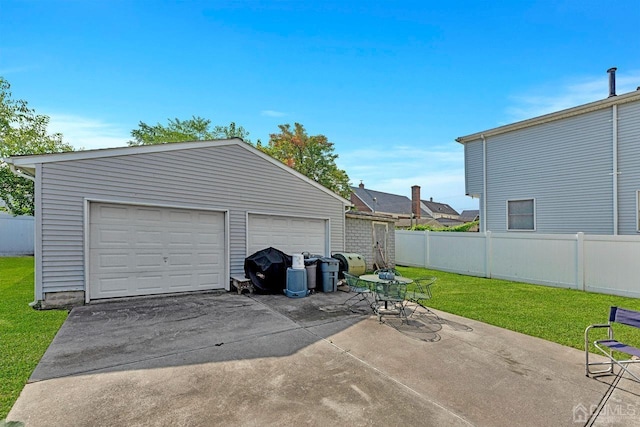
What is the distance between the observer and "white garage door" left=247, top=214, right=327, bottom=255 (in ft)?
29.8

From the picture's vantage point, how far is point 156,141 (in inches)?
984

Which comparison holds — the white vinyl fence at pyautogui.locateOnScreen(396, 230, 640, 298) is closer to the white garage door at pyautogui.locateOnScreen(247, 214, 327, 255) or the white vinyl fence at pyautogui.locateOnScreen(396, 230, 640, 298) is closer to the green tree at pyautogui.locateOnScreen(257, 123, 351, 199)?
the white garage door at pyautogui.locateOnScreen(247, 214, 327, 255)

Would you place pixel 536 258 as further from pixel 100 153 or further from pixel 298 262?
pixel 100 153

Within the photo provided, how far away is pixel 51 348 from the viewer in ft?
13.5

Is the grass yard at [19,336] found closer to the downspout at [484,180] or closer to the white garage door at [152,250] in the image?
the white garage door at [152,250]

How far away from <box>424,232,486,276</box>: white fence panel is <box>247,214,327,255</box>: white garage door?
18.6 feet

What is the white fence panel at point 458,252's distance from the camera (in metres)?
11.3

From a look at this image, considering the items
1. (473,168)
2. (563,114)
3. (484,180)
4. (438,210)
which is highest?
(563,114)

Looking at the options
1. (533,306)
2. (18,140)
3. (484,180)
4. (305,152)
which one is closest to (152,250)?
(533,306)

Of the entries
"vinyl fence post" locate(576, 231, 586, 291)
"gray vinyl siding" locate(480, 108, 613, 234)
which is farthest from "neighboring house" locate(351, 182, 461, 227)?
"vinyl fence post" locate(576, 231, 586, 291)

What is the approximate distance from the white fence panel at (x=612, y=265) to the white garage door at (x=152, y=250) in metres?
10.7

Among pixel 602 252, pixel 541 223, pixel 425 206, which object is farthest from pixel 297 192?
pixel 425 206

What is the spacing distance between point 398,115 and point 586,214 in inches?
310

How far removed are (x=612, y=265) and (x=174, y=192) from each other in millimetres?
12182
